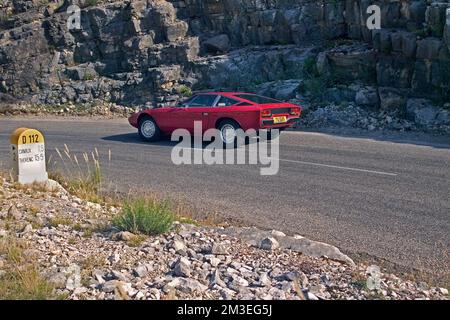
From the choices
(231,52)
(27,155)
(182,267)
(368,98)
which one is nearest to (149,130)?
(27,155)

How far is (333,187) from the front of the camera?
11203 mm

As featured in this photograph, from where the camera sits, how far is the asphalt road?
27.4 feet

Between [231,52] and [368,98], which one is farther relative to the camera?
[231,52]

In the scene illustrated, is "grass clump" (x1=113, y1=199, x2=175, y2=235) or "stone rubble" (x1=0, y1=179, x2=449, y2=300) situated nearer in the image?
"stone rubble" (x1=0, y1=179, x2=449, y2=300)

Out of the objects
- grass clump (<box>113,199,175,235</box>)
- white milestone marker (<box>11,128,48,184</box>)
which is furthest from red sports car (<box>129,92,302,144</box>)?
grass clump (<box>113,199,175,235</box>)

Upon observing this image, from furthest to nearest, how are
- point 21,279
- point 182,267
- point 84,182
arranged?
point 84,182
point 182,267
point 21,279

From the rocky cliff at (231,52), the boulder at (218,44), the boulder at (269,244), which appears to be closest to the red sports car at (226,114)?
the rocky cliff at (231,52)

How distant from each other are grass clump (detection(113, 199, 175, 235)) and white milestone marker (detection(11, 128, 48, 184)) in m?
2.92

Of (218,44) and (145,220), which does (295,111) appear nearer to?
(145,220)

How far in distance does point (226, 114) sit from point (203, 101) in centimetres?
88

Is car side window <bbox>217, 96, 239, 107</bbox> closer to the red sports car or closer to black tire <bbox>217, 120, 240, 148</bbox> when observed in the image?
the red sports car

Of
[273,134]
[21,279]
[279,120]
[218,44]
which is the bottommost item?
[273,134]

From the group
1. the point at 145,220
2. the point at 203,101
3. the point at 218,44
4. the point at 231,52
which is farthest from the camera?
the point at 218,44

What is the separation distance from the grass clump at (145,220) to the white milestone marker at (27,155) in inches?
115
